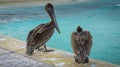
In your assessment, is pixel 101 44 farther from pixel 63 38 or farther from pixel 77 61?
pixel 77 61

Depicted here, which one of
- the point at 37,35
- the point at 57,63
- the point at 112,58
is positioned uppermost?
the point at 37,35

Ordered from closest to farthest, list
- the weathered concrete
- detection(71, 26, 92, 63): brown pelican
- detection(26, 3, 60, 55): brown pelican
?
1. detection(71, 26, 92, 63): brown pelican
2. the weathered concrete
3. detection(26, 3, 60, 55): brown pelican

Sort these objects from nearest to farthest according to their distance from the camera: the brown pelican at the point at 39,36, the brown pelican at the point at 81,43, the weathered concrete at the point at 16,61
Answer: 1. the brown pelican at the point at 81,43
2. the weathered concrete at the point at 16,61
3. the brown pelican at the point at 39,36

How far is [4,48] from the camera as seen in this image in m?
5.61

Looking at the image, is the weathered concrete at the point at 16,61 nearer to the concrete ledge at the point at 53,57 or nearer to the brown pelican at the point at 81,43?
the concrete ledge at the point at 53,57

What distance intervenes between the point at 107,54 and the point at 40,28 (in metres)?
2.74

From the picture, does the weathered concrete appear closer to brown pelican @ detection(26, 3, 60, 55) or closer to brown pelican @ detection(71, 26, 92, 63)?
brown pelican @ detection(26, 3, 60, 55)

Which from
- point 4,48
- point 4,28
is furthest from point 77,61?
point 4,28

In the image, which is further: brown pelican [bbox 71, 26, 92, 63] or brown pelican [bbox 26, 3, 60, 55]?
brown pelican [bbox 26, 3, 60, 55]

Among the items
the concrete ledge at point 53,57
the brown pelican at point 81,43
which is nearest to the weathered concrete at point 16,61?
the concrete ledge at point 53,57

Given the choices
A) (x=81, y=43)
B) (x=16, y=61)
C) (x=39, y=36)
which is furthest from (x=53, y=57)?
(x=81, y=43)

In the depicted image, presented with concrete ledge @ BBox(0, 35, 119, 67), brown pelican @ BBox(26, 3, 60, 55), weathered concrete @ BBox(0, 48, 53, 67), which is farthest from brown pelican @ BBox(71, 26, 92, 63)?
brown pelican @ BBox(26, 3, 60, 55)

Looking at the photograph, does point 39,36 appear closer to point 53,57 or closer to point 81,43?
point 53,57

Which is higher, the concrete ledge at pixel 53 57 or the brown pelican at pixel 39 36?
the brown pelican at pixel 39 36
